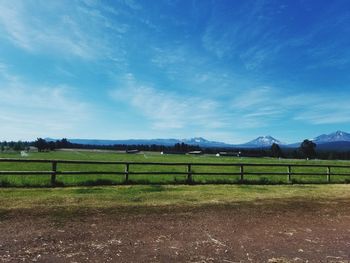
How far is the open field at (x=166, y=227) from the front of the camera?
7.61 m

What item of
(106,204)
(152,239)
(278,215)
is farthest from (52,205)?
(278,215)

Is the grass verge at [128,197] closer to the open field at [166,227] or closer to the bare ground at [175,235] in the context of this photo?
the open field at [166,227]

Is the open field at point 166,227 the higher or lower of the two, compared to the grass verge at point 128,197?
lower

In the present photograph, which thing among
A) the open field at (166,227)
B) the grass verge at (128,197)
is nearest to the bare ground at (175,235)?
the open field at (166,227)

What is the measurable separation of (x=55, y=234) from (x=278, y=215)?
753 cm

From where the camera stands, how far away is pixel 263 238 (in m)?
9.24

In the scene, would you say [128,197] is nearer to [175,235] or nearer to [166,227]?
[166,227]

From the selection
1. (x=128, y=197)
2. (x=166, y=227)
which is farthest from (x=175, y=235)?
(x=128, y=197)

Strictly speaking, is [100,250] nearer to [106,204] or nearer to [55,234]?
[55,234]

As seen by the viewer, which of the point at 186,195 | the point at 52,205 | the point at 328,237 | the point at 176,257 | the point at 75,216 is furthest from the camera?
the point at 186,195

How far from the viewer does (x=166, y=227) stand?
32.6ft

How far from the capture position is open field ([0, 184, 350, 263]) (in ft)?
25.0

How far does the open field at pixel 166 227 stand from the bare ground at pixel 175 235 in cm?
2

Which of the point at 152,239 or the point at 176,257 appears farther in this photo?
the point at 152,239
